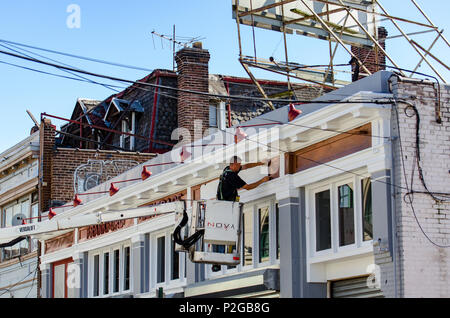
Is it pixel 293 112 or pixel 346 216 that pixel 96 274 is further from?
pixel 346 216

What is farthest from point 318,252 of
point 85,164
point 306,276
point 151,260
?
point 85,164

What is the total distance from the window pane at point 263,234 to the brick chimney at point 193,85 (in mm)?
10843

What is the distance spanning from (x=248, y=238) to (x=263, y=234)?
2.14 ft

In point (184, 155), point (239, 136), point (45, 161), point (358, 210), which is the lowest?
point (358, 210)

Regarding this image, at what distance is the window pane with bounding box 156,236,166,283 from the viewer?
2520cm

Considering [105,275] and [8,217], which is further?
[8,217]

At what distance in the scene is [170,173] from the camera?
23.7m

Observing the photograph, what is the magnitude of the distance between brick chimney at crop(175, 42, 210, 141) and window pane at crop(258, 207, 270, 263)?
1084cm

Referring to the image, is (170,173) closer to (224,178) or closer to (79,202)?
(224,178)

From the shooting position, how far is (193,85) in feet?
108

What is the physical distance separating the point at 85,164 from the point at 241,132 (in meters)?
14.8

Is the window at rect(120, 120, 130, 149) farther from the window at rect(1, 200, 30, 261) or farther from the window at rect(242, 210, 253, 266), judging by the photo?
the window at rect(242, 210, 253, 266)

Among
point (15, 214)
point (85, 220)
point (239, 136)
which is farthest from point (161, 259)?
point (15, 214)

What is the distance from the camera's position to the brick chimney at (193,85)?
32344mm
